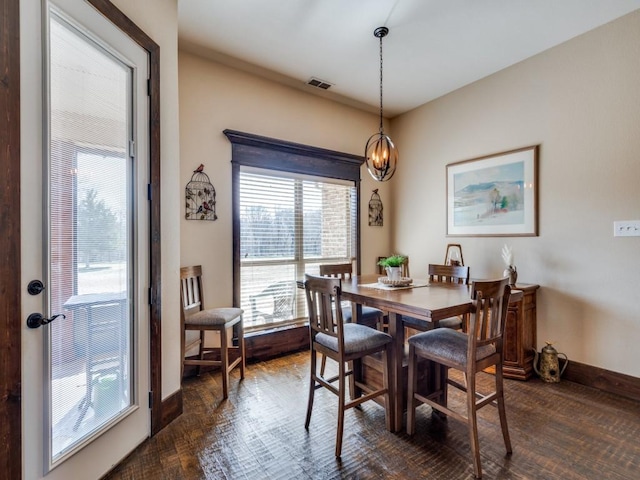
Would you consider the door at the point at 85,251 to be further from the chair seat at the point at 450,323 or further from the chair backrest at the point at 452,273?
the chair backrest at the point at 452,273

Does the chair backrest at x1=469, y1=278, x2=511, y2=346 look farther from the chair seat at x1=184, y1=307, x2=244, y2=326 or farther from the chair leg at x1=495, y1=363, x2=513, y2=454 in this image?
the chair seat at x1=184, y1=307, x2=244, y2=326

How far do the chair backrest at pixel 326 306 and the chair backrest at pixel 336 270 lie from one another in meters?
0.89

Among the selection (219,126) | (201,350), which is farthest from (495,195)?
(201,350)

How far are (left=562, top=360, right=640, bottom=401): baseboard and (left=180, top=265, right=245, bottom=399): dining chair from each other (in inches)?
119

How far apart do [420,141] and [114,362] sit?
4.06 meters

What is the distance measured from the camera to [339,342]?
186cm

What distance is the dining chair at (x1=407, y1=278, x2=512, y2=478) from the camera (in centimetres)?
168

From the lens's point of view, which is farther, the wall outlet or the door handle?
the wall outlet

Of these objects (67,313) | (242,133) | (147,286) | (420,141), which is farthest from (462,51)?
(67,313)

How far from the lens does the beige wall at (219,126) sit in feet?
9.69

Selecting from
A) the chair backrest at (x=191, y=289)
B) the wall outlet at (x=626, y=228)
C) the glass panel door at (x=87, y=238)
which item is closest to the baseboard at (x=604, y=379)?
the wall outlet at (x=626, y=228)

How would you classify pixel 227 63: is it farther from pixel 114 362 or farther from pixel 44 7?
pixel 114 362

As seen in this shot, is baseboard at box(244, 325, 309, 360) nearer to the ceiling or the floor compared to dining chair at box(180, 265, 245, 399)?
nearer to the floor

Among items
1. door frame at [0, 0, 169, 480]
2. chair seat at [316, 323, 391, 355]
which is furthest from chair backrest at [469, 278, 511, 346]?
door frame at [0, 0, 169, 480]
